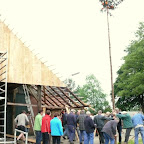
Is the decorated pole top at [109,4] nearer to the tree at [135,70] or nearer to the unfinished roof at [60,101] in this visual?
the tree at [135,70]

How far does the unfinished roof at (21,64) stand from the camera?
35.1ft

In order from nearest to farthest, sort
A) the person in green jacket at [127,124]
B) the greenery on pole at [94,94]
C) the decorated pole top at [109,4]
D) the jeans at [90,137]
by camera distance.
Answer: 1. the jeans at [90,137]
2. the person in green jacket at [127,124]
3. the decorated pole top at [109,4]
4. the greenery on pole at [94,94]

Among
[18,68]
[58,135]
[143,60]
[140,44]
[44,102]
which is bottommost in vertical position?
[58,135]

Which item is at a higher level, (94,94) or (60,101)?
(94,94)

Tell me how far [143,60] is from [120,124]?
758 inches

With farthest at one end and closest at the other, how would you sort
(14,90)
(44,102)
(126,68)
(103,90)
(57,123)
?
(103,90), (126,68), (14,90), (44,102), (57,123)

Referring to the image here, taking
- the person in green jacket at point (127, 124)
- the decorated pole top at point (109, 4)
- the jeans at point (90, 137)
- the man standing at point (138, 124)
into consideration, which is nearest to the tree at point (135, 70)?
the decorated pole top at point (109, 4)

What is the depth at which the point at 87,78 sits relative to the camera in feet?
194

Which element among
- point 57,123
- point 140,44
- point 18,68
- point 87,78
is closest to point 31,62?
point 18,68

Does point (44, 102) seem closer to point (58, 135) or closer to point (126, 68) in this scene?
point (58, 135)

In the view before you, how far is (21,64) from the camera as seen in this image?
35.9 feet

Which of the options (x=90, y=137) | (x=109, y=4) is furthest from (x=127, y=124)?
(x=109, y=4)

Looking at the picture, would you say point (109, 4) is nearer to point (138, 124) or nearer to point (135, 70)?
point (135, 70)

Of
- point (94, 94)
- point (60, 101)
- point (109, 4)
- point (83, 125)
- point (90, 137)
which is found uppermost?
point (109, 4)
